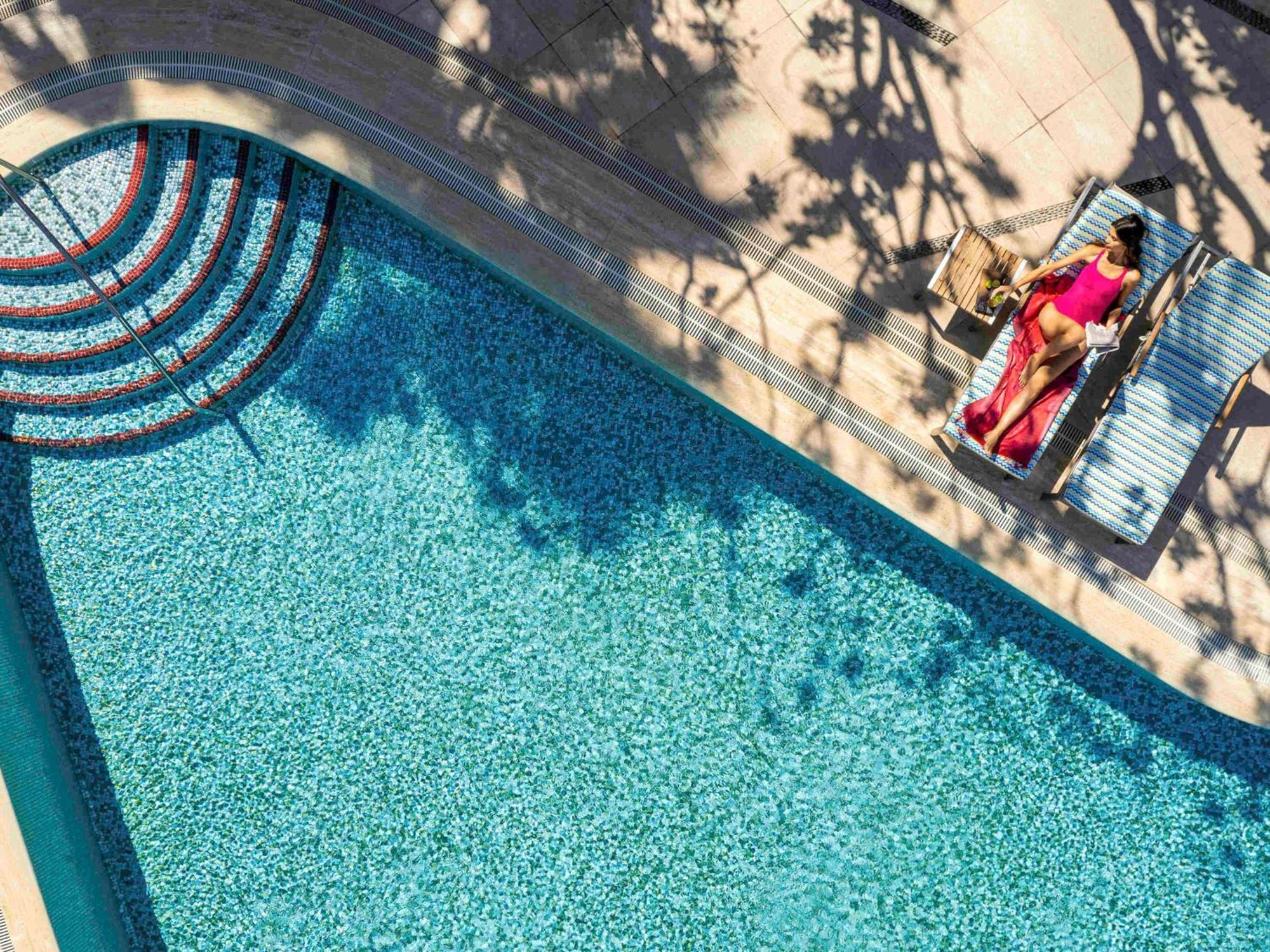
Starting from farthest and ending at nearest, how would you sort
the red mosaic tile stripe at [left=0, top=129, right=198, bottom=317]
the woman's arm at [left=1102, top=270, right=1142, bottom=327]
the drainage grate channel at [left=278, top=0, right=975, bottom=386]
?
the drainage grate channel at [left=278, top=0, right=975, bottom=386] → the red mosaic tile stripe at [left=0, top=129, right=198, bottom=317] → the woman's arm at [left=1102, top=270, right=1142, bottom=327]

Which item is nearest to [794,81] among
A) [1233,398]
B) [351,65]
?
[351,65]

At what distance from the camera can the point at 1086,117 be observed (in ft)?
27.1

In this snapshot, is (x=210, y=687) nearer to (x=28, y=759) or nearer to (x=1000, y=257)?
(x=28, y=759)

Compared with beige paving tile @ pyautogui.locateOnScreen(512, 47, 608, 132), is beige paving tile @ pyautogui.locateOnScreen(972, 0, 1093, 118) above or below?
above

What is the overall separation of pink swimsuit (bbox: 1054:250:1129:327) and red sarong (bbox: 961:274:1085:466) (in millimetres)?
167

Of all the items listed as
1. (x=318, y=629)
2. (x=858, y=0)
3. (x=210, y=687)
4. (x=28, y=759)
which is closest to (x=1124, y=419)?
(x=858, y=0)

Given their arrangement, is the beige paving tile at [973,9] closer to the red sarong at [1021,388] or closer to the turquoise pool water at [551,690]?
the red sarong at [1021,388]

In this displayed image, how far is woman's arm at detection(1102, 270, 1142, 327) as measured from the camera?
7.30 metres

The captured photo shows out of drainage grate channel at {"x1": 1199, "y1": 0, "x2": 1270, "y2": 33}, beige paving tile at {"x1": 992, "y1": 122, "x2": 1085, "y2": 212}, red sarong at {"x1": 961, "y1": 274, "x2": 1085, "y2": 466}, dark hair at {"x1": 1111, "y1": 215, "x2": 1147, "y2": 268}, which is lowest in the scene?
red sarong at {"x1": 961, "y1": 274, "x2": 1085, "y2": 466}

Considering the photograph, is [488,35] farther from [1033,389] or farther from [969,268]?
[1033,389]

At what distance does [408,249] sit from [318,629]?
345 cm

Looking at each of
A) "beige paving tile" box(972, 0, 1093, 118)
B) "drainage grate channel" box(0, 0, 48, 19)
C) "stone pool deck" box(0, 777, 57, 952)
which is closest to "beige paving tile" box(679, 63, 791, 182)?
"beige paving tile" box(972, 0, 1093, 118)

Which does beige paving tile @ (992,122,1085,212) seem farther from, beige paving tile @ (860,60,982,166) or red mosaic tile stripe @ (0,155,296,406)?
red mosaic tile stripe @ (0,155,296,406)

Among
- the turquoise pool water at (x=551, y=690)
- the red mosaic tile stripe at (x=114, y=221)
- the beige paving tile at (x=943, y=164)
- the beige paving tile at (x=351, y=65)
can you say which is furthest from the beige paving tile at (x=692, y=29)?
the red mosaic tile stripe at (x=114, y=221)
